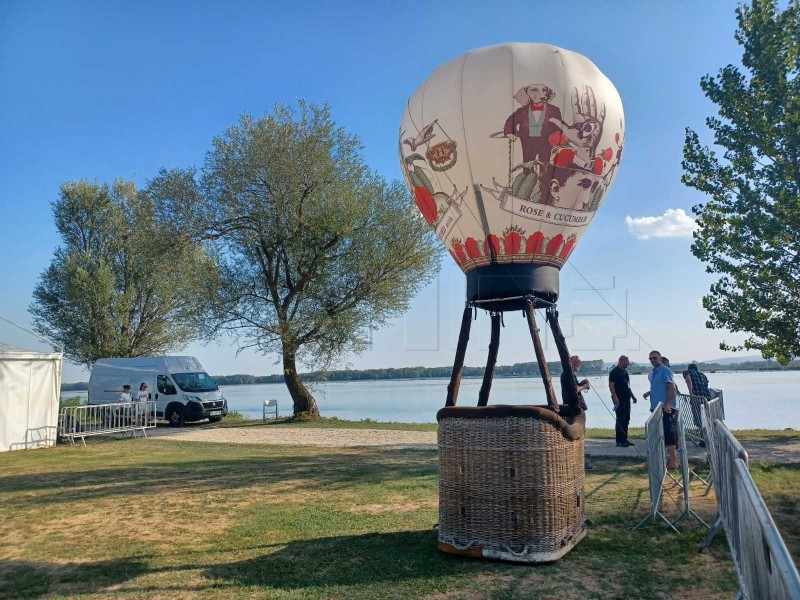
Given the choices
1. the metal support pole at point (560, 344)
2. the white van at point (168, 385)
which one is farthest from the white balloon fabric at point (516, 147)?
the white van at point (168, 385)

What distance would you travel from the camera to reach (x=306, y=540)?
22.0 feet

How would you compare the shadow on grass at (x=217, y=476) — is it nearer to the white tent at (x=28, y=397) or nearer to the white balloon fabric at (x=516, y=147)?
the white balloon fabric at (x=516, y=147)

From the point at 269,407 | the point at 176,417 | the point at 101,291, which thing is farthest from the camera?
the point at 101,291

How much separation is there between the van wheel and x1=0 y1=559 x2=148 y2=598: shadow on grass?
→ 16693mm

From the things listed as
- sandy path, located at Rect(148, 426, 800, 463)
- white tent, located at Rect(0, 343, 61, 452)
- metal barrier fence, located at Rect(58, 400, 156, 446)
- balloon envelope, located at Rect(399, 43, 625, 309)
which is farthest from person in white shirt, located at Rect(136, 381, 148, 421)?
balloon envelope, located at Rect(399, 43, 625, 309)

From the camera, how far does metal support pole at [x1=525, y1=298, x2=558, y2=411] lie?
21.2 feet

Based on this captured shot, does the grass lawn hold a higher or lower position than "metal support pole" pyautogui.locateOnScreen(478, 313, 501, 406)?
lower

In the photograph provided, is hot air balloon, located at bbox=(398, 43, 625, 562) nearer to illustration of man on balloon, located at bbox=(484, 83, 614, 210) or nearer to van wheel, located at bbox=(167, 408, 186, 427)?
illustration of man on balloon, located at bbox=(484, 83, 614, 210)

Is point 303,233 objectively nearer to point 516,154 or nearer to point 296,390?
point 296,390

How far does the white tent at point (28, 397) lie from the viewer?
15930 millimetres

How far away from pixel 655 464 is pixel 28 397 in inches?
629

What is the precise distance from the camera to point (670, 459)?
10.2 m

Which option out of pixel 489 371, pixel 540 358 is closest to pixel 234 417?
pixel 489 371

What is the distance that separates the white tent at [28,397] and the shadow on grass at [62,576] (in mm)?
11595
